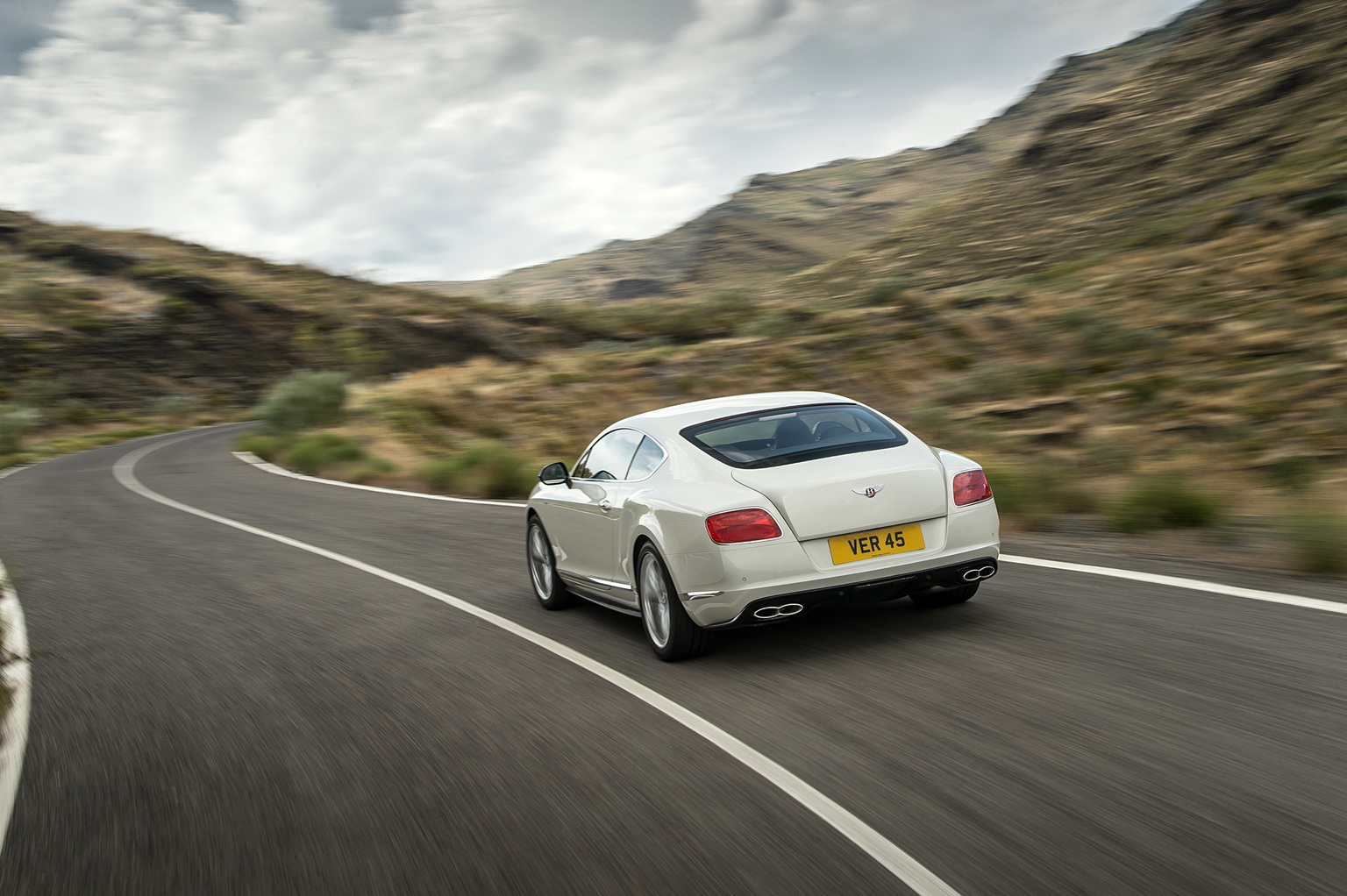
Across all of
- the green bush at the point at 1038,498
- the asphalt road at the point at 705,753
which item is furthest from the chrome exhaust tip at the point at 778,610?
the green bush at the point at 1038,498

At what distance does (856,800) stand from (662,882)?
83 cm

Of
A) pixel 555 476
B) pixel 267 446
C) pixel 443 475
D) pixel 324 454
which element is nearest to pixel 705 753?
pixel 555 476

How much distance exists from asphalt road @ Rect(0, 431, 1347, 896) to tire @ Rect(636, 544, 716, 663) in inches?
5.2

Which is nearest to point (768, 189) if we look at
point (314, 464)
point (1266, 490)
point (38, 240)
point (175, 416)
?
point (38, 240)

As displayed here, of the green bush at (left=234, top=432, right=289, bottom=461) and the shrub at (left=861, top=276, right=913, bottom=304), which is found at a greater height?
the shrub at (left=861, top=276, right=913, bottom=304)

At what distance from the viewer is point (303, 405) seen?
3347cm

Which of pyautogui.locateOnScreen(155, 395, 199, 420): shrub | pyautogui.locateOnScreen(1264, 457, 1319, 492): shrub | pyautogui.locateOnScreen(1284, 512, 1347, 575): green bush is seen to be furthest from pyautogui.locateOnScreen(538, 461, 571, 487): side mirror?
pyautogui.locateOnScreen(155, 395, 199, 420): shrub

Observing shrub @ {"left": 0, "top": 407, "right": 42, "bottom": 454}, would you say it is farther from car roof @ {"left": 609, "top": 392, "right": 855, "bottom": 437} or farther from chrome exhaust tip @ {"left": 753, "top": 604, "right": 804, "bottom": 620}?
chrome exhaust tip @ {"left": 753, "top": 604, "right": 804, "bottom": 620}

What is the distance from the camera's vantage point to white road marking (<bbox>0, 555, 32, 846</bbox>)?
4.64 metres

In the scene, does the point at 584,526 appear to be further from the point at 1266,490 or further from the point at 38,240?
the point at 38,240

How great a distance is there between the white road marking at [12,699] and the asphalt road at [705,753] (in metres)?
0.08

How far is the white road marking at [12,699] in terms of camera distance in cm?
464

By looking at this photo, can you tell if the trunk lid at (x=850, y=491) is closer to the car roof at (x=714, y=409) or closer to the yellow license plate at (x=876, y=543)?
the yellow license plate at (x=876, y=543)

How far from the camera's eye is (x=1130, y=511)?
28.2 ft
